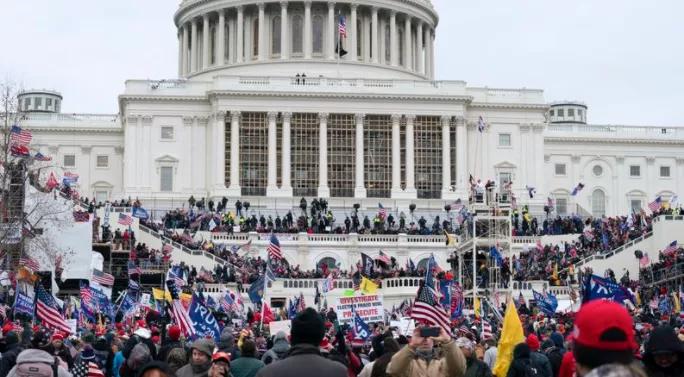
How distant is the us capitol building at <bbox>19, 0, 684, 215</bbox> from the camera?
95500 millimetres

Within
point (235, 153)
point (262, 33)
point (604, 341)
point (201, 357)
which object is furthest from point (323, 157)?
point (604, 341)

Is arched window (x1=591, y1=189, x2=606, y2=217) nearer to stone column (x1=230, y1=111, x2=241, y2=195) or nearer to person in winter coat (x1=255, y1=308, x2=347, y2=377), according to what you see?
stone column (x1=230, y1=111, x2=241, y2=195)

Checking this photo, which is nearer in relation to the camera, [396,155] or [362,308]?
[362,308]

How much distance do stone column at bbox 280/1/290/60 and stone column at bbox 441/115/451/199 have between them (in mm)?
16769

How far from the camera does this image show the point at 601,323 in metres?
7.61

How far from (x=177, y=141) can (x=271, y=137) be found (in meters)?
6.98

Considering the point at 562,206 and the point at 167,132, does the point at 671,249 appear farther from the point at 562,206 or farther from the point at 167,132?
the point at 167,132

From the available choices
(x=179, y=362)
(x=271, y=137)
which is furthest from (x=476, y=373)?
(x=271, y=137)

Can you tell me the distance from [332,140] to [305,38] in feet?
47.9

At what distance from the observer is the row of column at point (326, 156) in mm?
94438

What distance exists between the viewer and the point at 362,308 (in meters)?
29.9

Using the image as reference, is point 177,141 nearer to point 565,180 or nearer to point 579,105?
point 565,180

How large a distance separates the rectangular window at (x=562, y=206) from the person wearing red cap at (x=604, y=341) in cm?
9504

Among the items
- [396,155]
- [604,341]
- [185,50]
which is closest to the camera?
[604,341]
